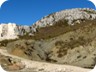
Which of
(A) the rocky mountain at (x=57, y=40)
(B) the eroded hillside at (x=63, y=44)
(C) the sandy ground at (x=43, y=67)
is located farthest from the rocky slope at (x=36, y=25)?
(C) the sandy ground at (x=43, y=67)

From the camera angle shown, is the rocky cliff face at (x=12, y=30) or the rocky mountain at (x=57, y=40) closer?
the rocky cliff face at (x=12, y=30)

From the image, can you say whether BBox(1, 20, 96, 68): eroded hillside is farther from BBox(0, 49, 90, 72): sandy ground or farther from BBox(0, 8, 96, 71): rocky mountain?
BBox(0, 49, 90, 72): sandy ground

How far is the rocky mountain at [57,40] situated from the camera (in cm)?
761

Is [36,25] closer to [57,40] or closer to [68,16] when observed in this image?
[57,40]

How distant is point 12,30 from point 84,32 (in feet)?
5.64

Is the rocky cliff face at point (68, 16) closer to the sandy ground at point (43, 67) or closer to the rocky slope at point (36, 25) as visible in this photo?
the rocky slope at point (36, 25)

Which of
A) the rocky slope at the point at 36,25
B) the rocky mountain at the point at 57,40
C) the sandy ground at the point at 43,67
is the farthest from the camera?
the rocky mountain at the point at 57,40

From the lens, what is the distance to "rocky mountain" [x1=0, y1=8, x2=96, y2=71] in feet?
25.0

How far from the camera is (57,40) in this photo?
8047mm

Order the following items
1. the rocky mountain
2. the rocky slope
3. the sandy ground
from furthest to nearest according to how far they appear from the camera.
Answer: the rocky mountain < the rocky slope < the sandy ground

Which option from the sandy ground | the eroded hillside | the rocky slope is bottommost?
the sandy ground

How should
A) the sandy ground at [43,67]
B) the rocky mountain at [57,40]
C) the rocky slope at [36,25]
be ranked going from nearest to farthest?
the sandy ground at [43,67] < the rocky slope at [36,25] < the rocky mountain at [57,40]

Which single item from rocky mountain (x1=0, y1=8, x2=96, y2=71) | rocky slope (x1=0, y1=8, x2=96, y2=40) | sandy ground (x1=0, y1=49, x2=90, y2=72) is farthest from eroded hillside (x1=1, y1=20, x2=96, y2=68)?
sandy ground (x1=0, y1=49, x2=90, y2=72)

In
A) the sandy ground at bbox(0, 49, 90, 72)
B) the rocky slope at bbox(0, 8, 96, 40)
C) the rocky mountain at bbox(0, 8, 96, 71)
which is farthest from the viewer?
the rocky mountain at bbox(0, 8, 96, 71)
